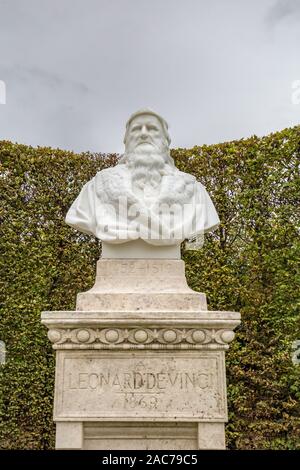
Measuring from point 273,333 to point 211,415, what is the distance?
3118 millimetres

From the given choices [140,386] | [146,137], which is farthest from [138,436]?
[146,137]

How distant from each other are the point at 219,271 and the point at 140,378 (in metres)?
3.31

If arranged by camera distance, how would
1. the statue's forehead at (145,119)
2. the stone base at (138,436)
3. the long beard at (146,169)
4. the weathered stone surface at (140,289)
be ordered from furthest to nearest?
the statue's forehead at (145,119)
the long beard at (146,169)
the weathered stone surface at (140,289)
the stone base at (138,436)

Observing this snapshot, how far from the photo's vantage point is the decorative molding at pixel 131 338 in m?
3.72

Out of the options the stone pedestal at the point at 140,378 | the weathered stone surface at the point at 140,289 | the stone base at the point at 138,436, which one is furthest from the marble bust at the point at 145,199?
the stone base at the point at 138,436

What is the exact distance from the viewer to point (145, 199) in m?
4.38

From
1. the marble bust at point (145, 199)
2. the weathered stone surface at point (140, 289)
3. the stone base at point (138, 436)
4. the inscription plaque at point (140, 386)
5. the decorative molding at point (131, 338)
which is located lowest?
the stone base at point (138, 436)

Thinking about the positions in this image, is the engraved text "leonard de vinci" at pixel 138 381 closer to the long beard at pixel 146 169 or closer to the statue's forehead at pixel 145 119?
the long beard at pixel 146 169

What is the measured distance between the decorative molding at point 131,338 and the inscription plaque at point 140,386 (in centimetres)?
7

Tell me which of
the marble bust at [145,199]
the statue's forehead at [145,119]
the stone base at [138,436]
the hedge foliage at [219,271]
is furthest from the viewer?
the hedge foliage at [219,271]

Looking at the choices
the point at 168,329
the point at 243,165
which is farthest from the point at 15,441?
the point at 243,165

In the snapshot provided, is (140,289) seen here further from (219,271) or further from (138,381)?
(219,271)

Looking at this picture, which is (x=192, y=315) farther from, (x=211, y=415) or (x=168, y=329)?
(x=211, y=415)

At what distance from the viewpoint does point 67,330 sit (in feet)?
12.3
